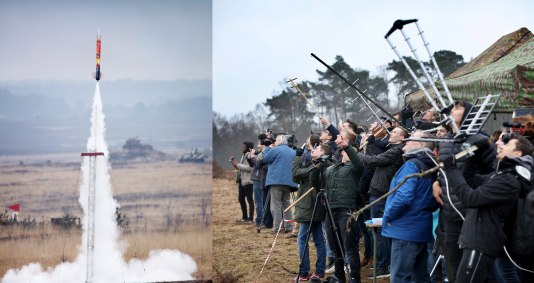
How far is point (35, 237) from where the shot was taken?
15.3 meters

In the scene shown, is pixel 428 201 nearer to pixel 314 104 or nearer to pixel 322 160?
pixel 322 160

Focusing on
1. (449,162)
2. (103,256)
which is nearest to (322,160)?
(449,162)

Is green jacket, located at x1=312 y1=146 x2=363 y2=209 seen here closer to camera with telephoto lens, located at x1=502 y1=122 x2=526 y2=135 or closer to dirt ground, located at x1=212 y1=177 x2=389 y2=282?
dirt ground, located at x1=212 y1=177 x2=389 y2=282

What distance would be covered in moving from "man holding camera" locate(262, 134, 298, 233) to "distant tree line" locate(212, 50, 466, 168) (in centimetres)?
1404

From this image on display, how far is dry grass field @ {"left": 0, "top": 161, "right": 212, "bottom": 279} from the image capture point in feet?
49.5

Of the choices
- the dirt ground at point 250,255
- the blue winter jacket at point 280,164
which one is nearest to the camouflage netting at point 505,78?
the dirt ground at point 250,255

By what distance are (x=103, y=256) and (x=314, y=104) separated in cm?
1627

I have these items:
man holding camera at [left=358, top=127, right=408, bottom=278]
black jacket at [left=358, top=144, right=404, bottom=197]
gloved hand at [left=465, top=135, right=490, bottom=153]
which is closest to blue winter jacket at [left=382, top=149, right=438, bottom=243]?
man holding camera at [left=358, top=127, right=408, bottom=278]

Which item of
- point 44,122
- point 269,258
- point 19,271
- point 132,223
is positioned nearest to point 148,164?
point 132,223

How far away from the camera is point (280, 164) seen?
13.5m

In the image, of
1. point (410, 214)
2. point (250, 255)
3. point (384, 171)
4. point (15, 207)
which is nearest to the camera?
point (410, 214)

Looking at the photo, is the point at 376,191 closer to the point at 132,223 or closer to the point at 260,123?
the point at 132,223

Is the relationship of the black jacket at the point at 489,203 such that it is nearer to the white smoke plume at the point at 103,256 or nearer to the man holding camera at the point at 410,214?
the man holding camera at the point at 410,214

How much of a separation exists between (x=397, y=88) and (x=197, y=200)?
1694 centimetres
